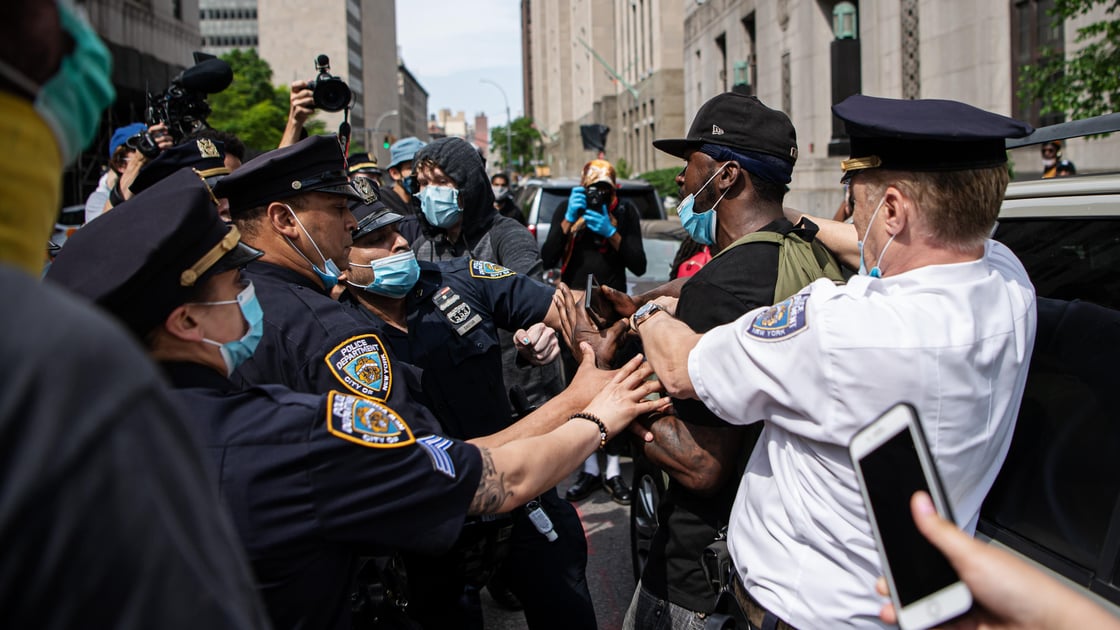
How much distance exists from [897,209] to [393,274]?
1.99 meters

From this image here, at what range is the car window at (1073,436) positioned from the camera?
208 centimetres

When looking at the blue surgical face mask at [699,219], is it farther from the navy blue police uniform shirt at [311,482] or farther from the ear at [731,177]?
the navy blue police uniform shirt at [311,482]

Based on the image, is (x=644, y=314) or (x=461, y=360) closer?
(x=644, y=314)

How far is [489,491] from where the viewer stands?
6.11 feet

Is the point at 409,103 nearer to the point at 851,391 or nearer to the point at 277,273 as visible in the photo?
the point at 277,273

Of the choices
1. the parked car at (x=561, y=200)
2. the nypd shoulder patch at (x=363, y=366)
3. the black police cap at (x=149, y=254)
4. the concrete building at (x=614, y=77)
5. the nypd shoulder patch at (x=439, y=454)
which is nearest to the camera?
the black police cap at (x=149, y=254)

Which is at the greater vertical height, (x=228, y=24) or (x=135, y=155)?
(x=228, y=24)

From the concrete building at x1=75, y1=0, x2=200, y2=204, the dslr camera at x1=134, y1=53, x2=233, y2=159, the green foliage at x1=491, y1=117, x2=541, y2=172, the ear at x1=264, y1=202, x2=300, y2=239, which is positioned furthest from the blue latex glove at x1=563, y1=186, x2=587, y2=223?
the green foliage at x1=491, y1=117, x2=541, y2=172

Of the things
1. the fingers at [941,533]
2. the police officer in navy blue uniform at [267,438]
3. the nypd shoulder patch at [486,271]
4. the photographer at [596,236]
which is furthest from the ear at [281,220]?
the photographer at [596,236]

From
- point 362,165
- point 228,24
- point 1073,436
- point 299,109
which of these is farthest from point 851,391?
point 228,24

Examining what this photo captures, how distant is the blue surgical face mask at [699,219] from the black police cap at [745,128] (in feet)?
0.45

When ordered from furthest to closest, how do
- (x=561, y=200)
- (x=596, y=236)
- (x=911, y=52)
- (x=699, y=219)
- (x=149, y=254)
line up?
(x=911, y=52) → (x=561, y=200) → (x=596, y=236) → (x=699, y=219) → (x=149, y=254)

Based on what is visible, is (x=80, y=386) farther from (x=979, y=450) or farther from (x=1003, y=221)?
(x=1003, y=221)

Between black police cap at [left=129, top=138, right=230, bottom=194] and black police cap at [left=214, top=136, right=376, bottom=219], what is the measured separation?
14.7 inches
